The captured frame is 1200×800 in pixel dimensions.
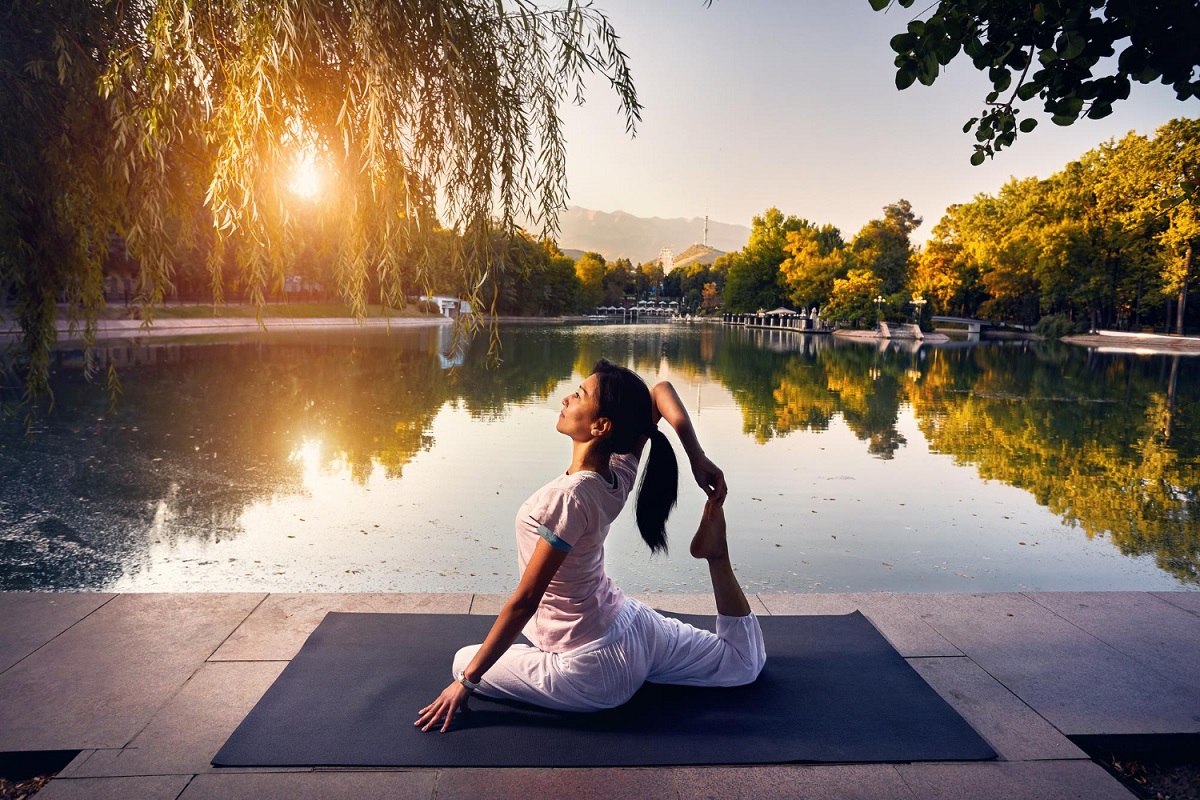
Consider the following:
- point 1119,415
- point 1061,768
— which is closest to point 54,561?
point 1061,768

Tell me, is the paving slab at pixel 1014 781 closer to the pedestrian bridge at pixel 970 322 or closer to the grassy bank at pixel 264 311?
the grassy bank at pixel 264 311

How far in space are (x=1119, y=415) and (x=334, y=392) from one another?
53.5 ft

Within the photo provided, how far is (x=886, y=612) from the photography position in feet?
13.9

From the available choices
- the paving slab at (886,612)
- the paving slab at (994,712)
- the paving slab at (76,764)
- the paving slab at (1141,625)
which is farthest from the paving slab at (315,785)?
the paving slab at (1141,625)

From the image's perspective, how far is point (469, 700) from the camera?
319 centimetres

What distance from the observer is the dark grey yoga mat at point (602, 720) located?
2.78m

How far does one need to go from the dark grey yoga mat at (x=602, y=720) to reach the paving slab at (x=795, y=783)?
48mm

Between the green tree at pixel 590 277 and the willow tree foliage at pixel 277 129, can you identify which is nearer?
the willow tree foliage at pixel 277 129

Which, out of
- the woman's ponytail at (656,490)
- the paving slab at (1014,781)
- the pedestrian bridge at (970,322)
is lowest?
the paving slab at (1014,781)

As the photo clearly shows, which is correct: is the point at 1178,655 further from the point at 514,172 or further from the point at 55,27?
the point at 55,27

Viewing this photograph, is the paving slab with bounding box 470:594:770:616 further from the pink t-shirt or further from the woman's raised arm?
the woman's raised arm

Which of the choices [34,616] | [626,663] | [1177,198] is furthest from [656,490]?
[1177,198]

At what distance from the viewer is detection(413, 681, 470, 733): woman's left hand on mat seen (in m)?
2.91

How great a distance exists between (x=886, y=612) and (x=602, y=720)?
1981 mm
